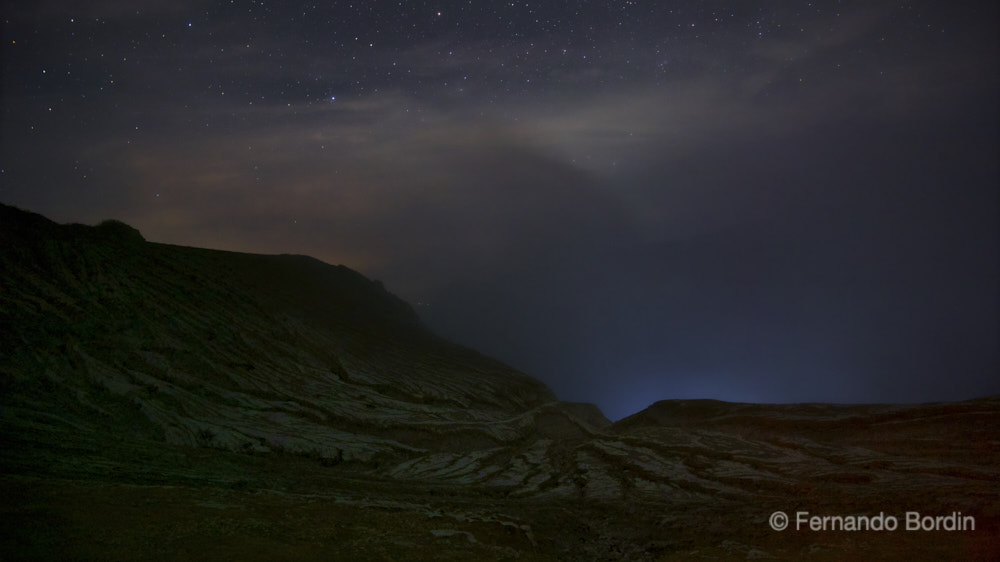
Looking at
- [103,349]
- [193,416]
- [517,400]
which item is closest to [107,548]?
[193,416]

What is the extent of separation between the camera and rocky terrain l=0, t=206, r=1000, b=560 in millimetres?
6391

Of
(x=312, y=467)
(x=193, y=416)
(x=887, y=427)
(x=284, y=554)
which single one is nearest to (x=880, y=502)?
(x=284, y=554)

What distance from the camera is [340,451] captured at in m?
14.7

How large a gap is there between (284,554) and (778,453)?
48.2ft

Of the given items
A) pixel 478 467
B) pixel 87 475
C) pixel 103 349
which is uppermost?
pixel 103 349

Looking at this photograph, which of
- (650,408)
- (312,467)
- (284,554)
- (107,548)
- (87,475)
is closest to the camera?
(107,548)

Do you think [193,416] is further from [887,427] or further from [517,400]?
[887,427]

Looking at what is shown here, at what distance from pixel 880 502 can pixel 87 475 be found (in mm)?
12600

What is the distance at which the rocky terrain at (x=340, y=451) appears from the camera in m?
6.39

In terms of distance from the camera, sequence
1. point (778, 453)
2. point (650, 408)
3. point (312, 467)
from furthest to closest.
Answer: point (650, 408)
point (778, 453)
point (312, 467)

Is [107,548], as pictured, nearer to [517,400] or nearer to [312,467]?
[312,467]

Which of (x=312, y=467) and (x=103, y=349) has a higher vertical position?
(x=103, y=349)

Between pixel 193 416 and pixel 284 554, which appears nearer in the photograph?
pixel 284 554

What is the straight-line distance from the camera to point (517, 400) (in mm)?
27703
